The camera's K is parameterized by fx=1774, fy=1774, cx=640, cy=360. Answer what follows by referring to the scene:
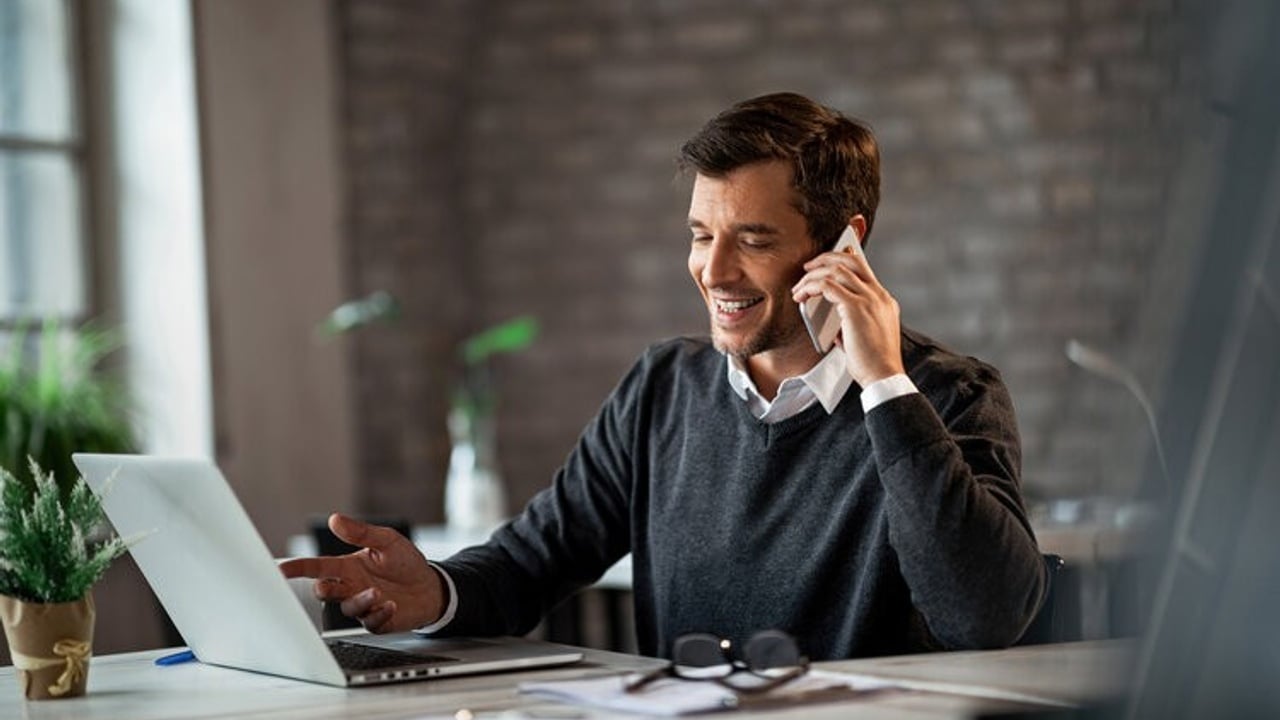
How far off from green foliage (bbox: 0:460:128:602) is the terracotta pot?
1cm

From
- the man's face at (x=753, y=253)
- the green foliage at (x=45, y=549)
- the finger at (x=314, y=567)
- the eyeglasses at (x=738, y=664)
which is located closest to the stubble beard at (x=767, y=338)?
the man's face at (x=753, y=253)

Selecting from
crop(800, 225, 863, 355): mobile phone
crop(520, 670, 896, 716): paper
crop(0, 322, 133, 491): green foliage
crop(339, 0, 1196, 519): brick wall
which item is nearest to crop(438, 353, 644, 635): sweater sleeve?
crop(800, 225, 863, 355): mobile phone

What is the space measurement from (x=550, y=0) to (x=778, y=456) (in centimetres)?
364

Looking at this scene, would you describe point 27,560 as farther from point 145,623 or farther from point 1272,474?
point 145,623

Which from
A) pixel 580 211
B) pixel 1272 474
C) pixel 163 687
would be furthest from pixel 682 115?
pixel 1272 474

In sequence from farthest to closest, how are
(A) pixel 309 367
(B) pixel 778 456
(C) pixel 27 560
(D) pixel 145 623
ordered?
(A) pixel 309 367 → (D) pixel 145 623 → (B) pixel 778 456 → (C) pixel 27 560

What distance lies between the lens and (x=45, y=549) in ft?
5.67

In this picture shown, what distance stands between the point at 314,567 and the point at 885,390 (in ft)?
2.14

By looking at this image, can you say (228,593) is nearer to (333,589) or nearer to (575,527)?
(333,589)

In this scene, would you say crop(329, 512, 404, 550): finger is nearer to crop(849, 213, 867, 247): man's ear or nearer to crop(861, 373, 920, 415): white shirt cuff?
crop(861, 373, 920, 415): white shirt cuff

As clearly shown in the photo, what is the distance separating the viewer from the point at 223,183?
4.88 m

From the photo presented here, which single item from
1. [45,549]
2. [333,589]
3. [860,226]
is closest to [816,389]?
[860,226]

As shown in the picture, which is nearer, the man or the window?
the man

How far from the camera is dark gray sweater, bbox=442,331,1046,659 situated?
1822mm
